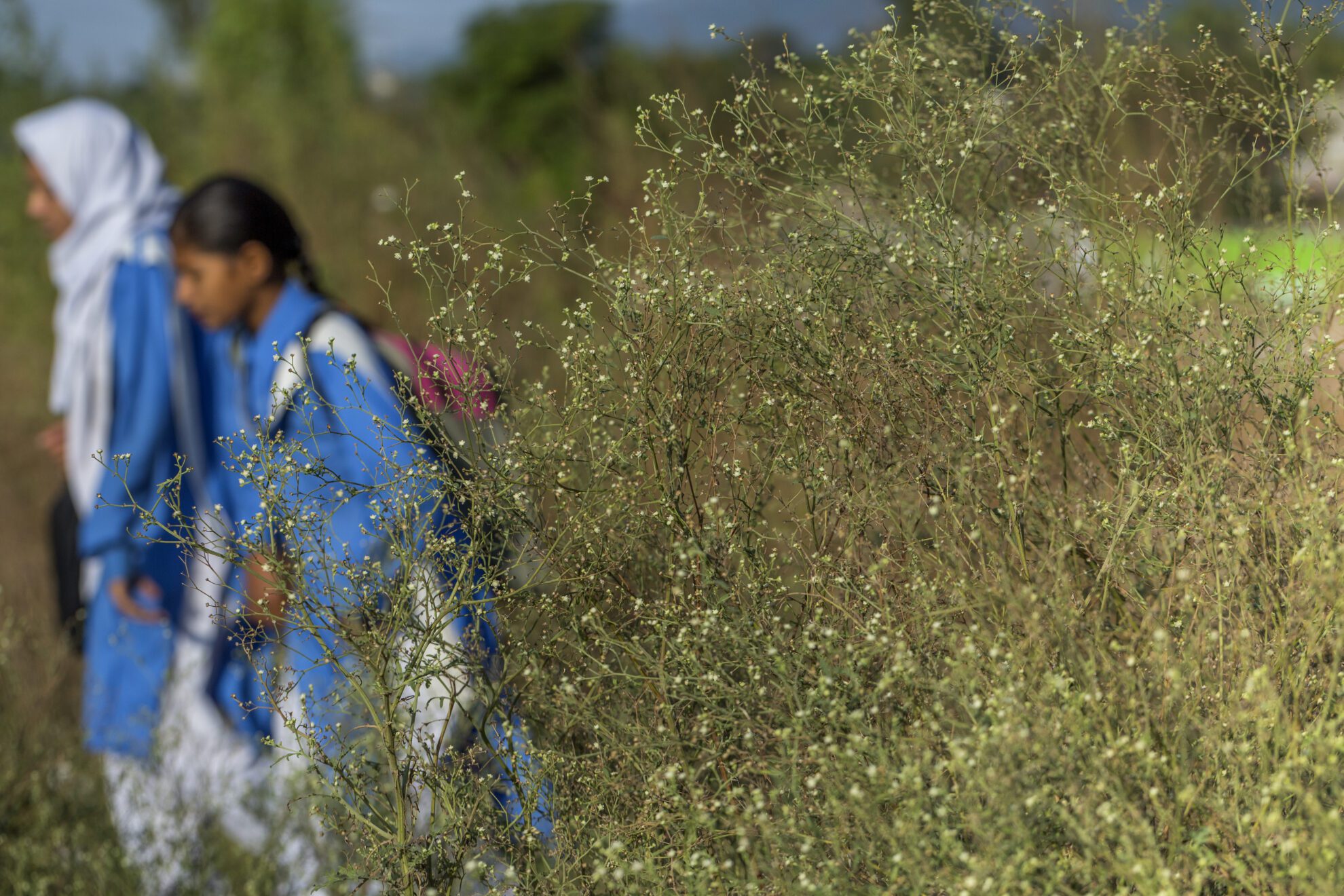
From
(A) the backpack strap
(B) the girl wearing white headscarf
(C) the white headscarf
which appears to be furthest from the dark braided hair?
(C) the white headscarf

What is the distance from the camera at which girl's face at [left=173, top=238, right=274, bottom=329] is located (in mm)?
3582

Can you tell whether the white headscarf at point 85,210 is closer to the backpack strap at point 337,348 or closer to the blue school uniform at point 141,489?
the blue school uniform at point 141,489

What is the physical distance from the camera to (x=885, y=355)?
1.66 meters

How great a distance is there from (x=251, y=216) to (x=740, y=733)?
2594 millimetres

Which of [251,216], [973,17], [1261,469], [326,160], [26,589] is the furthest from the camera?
[326,160]

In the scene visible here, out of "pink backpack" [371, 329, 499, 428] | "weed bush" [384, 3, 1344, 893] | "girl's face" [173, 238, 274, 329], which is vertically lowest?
"weed bush" [384, 3, 1344, 893]

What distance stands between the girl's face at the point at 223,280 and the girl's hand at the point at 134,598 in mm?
1085

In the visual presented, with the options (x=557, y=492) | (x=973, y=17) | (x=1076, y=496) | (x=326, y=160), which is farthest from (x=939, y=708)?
(x=326, y=160)

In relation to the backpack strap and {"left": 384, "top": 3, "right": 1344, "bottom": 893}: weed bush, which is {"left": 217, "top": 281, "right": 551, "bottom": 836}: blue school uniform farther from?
the backpack strap

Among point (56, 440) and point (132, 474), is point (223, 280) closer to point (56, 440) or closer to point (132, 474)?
point (132, 474)

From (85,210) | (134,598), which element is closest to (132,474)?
(134,598)

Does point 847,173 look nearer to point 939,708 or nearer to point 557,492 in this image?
point 557,492

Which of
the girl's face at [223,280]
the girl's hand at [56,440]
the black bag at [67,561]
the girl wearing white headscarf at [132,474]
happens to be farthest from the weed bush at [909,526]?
the girl's hand at [56,440]

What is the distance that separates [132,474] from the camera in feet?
13.6
